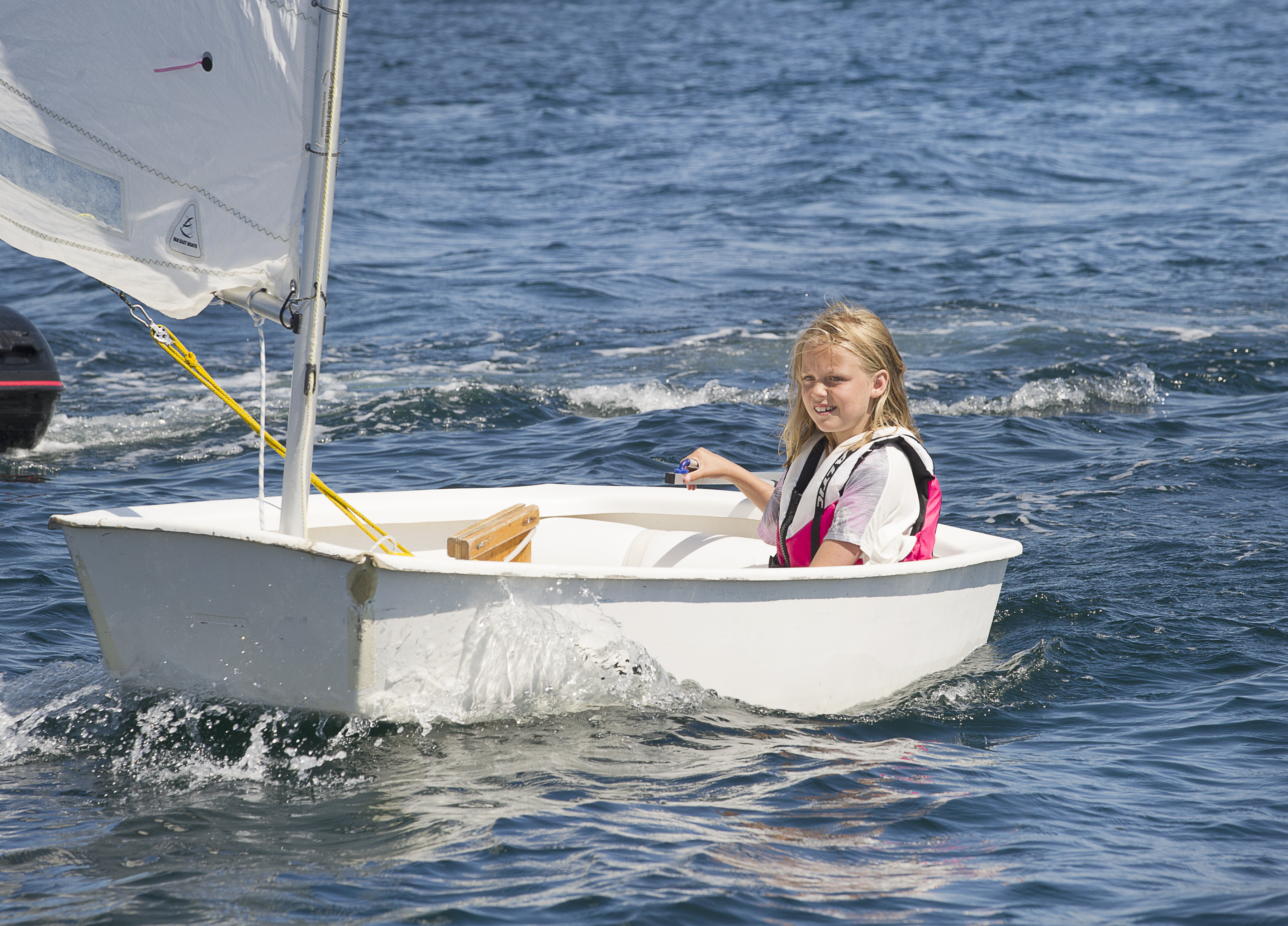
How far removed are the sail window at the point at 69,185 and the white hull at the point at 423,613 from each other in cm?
85

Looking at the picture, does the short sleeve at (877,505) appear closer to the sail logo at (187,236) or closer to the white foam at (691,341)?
the sail logo at (187,236)

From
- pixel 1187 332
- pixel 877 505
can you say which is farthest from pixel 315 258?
pixel 1187 332

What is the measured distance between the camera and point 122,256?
11.8 ft

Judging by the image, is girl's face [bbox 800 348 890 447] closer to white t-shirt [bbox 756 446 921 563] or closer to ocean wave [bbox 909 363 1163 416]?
white t-shirt [bbox 756 446 921 563]

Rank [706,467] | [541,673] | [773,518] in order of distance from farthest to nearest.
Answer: [706,467], [773,518], [541,673]

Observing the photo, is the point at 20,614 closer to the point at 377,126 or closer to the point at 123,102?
the point at 123,102

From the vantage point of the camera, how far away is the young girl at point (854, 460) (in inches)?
158

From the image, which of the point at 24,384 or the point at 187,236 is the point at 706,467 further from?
the point at 24,384

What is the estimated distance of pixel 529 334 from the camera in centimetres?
1119

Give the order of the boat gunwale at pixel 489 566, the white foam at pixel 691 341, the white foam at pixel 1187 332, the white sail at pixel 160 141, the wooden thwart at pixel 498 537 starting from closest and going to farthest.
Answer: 1. the boat gunwale at pixel 489 566
2. the white sail at pixel 160 141
3. the wooden thwart at pixel 498 537
4. the white foam at pixel 1187 332
5. the white foam at pixel 691 341

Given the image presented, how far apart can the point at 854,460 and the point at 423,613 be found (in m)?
1.45

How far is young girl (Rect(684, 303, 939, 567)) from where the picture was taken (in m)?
4.02

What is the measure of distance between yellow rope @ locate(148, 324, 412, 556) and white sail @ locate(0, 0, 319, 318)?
0.15 meters

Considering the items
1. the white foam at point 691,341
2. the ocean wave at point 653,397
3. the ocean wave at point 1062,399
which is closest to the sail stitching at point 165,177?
the ocean wave at point 653,397
